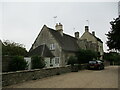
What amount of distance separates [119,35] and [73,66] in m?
8.09

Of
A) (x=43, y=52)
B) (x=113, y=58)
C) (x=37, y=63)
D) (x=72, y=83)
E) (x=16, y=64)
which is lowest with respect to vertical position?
(x=113, y=58)

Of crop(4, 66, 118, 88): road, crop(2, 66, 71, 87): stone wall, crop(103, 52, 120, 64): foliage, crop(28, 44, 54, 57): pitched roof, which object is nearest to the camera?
crop(4, 66, 118, 88): road

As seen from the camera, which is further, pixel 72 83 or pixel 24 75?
pixel 24 75

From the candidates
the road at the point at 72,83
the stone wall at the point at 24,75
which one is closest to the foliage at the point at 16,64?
the stone wall at the point at 24,75

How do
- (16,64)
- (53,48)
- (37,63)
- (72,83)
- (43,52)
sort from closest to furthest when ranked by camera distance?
(72,83) < (16,64) < (37,63) < (43,52) < (53,48)

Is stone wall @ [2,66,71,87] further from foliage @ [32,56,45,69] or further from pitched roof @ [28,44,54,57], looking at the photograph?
pitched roof @ [28,44,54,57]

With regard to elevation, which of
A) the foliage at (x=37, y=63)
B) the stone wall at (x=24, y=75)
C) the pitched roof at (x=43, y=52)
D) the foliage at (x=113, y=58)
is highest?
the pitched roof at (x=43, y=52)

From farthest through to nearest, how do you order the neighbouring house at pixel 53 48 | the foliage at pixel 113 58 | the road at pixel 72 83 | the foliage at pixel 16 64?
the foliage at pixel 113 58, the neighbouring house at pixel 53 48, the foliage at pixel 16 64, the road at pixel 72 83

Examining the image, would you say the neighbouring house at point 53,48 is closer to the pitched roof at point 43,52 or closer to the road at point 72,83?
the pitched roof at point 43,52

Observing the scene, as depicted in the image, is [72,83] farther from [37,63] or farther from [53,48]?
[53,48]

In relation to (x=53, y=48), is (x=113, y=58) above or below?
below

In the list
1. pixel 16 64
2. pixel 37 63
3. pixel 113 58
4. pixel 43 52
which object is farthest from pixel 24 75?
pixel 113 58

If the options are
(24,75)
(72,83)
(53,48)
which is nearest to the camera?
(72,83)

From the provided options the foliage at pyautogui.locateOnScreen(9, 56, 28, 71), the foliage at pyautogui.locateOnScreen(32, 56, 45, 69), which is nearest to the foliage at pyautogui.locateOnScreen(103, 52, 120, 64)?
the foliage at pyautogui.locateOnScreen(32, 56, 45, 69)
